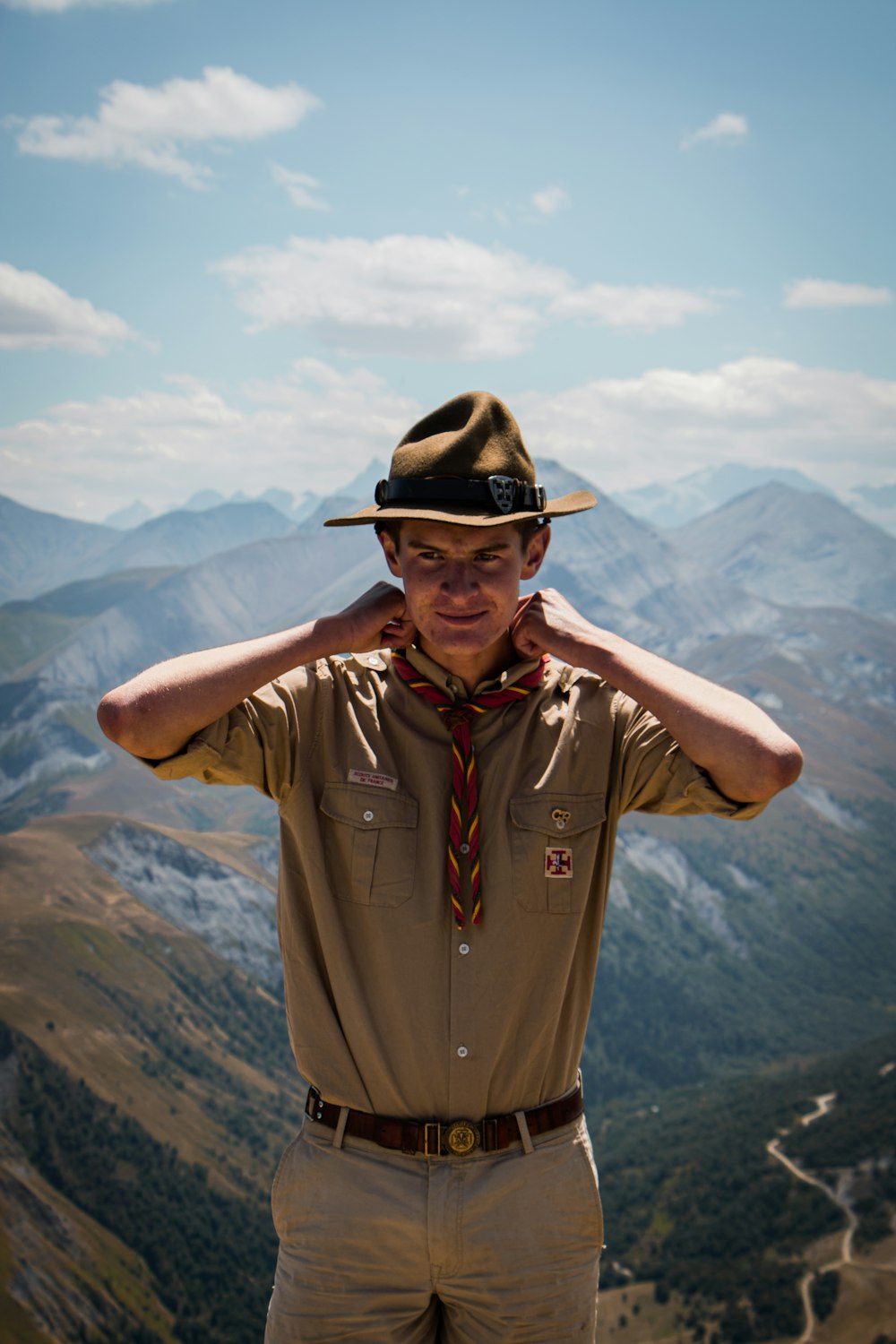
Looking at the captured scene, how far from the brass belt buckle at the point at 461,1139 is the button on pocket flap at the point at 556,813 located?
1.23 meters

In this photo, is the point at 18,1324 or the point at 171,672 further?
the point at 18,1324

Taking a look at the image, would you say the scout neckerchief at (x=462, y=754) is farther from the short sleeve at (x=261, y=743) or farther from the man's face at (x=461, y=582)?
the short sleeve at (x=261, y=743)

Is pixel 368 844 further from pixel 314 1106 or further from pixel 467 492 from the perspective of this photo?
pixel 467 492

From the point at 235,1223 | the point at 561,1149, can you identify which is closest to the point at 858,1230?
the point at 235,1223

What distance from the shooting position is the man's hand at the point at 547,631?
4977mm

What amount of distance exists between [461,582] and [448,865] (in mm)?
1223

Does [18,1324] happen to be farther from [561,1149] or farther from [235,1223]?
[561,1149]

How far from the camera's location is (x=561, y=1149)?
4539 mm

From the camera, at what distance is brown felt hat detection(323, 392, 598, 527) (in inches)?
187

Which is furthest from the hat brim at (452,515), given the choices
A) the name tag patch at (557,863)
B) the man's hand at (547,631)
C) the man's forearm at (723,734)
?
the name tag patch at (557,863)

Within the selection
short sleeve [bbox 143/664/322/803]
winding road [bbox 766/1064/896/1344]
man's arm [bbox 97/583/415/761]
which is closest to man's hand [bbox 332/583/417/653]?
man's arm [bbox 97/583/415/761]

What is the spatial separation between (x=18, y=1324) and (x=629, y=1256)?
6717 cm

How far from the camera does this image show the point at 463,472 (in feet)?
15.8

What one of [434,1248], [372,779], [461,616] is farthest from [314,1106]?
[461,616]
